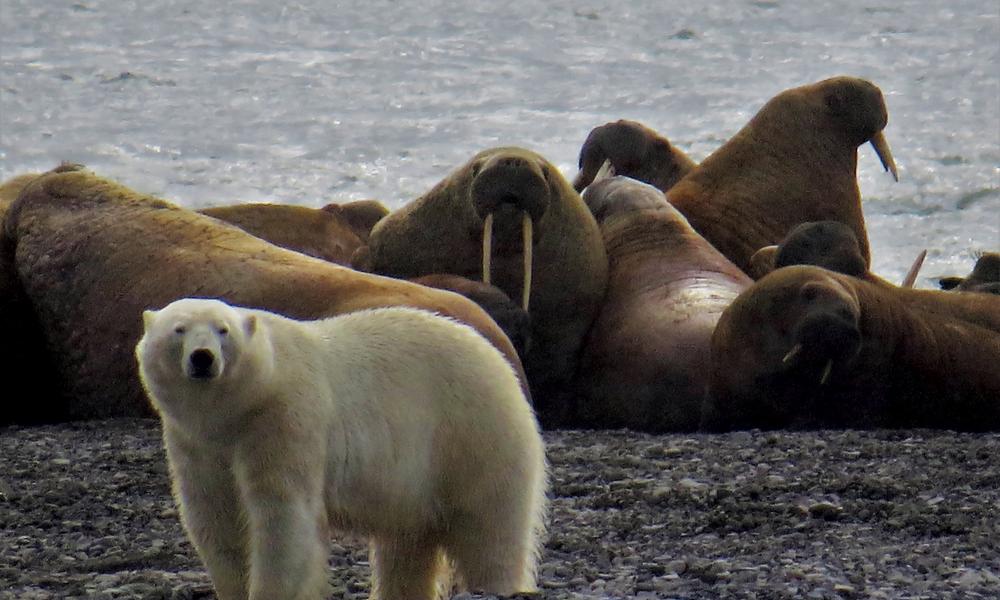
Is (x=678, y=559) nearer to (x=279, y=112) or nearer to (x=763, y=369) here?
(x=763, y=369)

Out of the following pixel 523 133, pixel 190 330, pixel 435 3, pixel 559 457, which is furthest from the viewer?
pixel 435 3

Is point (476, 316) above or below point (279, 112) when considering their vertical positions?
above

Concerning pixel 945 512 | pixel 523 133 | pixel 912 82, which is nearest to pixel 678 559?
pixel 945 512

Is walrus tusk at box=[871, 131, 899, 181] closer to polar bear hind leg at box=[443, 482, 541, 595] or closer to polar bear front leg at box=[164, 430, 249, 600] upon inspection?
polar bear hind leg at box=[443, 482, 541, 595]

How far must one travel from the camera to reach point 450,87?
18.3 m

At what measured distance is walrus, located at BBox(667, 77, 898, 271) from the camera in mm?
8531

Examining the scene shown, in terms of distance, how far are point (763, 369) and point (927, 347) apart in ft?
2.12

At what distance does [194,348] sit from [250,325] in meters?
0.18

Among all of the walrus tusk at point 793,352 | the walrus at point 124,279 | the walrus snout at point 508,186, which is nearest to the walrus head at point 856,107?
the walrus snout at point 508,186

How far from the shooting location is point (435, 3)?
918 inches

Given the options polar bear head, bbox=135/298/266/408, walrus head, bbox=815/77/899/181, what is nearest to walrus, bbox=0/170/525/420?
polar bear head, bbox=135/298/266/408

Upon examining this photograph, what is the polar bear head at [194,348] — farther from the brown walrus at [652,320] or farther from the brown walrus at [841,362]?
the brown walrus at [652,320]

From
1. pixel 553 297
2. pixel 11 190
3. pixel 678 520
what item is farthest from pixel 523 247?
pixel 678 520

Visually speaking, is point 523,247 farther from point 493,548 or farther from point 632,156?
point 493,548
